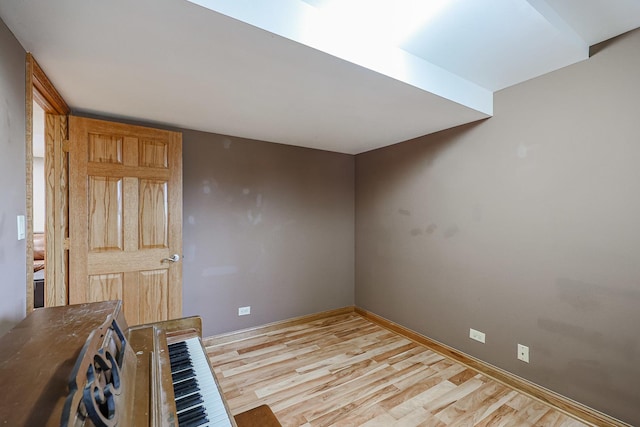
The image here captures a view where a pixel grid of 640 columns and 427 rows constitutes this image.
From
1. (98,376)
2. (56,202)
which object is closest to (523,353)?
(98,376)

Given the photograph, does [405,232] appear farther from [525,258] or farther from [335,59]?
[335,59]

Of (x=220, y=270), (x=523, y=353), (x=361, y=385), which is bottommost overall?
(x=361, y=385)

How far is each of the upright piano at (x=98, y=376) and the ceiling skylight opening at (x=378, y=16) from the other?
5.29ft

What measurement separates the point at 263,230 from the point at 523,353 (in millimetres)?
2536

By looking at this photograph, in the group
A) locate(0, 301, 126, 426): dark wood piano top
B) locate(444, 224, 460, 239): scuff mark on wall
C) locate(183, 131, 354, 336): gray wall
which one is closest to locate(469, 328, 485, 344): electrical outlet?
locate(444, 224, 460, 239): scuff mark on wall

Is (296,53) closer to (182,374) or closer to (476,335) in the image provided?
(182,374)

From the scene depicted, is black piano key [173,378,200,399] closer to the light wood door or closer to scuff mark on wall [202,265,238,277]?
the light wood door

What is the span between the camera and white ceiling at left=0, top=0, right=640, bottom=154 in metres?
1.25

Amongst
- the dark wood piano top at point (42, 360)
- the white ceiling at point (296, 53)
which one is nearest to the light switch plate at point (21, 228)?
the dark wood piano top at point (42, 360)

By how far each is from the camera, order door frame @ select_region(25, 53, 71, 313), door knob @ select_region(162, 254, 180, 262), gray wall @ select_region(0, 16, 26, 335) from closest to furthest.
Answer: gray wall @ select_region(0, 16, 26, 335) < door frame @ select_region(25, 53, 71, 313) < door knob @ select_region(162, 254, 180, 262)

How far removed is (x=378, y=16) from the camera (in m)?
1.49

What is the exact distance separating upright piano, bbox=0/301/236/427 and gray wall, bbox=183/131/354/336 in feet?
5.34

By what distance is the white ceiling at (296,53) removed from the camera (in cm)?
125

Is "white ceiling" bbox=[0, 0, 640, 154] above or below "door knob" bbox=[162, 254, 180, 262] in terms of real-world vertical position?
above
